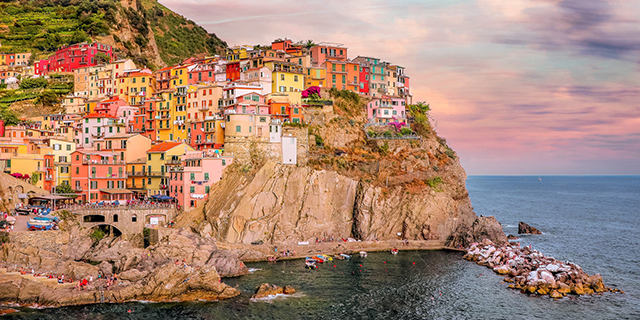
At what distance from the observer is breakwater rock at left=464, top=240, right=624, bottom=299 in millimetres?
61688

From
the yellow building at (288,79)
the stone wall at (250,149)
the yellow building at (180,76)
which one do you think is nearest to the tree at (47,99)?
the yellow building at (180,76)

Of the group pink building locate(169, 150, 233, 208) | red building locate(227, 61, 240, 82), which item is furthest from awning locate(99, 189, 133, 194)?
red building locate(227, 61, 240, 82)

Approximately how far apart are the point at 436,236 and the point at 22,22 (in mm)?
128985

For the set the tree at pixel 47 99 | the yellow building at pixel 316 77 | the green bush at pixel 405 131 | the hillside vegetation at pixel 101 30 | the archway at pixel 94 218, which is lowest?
the archway at pixel 94 218

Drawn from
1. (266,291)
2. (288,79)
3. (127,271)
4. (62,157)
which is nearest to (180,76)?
(288,79)

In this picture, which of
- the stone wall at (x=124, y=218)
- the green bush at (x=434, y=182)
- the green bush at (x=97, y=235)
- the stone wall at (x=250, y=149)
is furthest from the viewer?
the green bush at (x=434, y=182)

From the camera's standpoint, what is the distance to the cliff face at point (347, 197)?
79.3m

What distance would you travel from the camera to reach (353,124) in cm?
9719

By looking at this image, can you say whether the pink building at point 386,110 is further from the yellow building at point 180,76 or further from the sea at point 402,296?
the yellow building at point 180,76

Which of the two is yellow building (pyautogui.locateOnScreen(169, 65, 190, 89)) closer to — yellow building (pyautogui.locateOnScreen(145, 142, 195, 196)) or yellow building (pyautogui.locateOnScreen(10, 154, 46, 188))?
yellow building (pyautogui.locateOnScreen(145, 142, 195, 196))

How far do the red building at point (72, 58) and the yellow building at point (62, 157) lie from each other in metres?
34.9

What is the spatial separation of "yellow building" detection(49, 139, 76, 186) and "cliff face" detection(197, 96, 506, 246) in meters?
23.9

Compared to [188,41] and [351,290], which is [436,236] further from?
[188,41]

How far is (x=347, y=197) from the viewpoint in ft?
285
